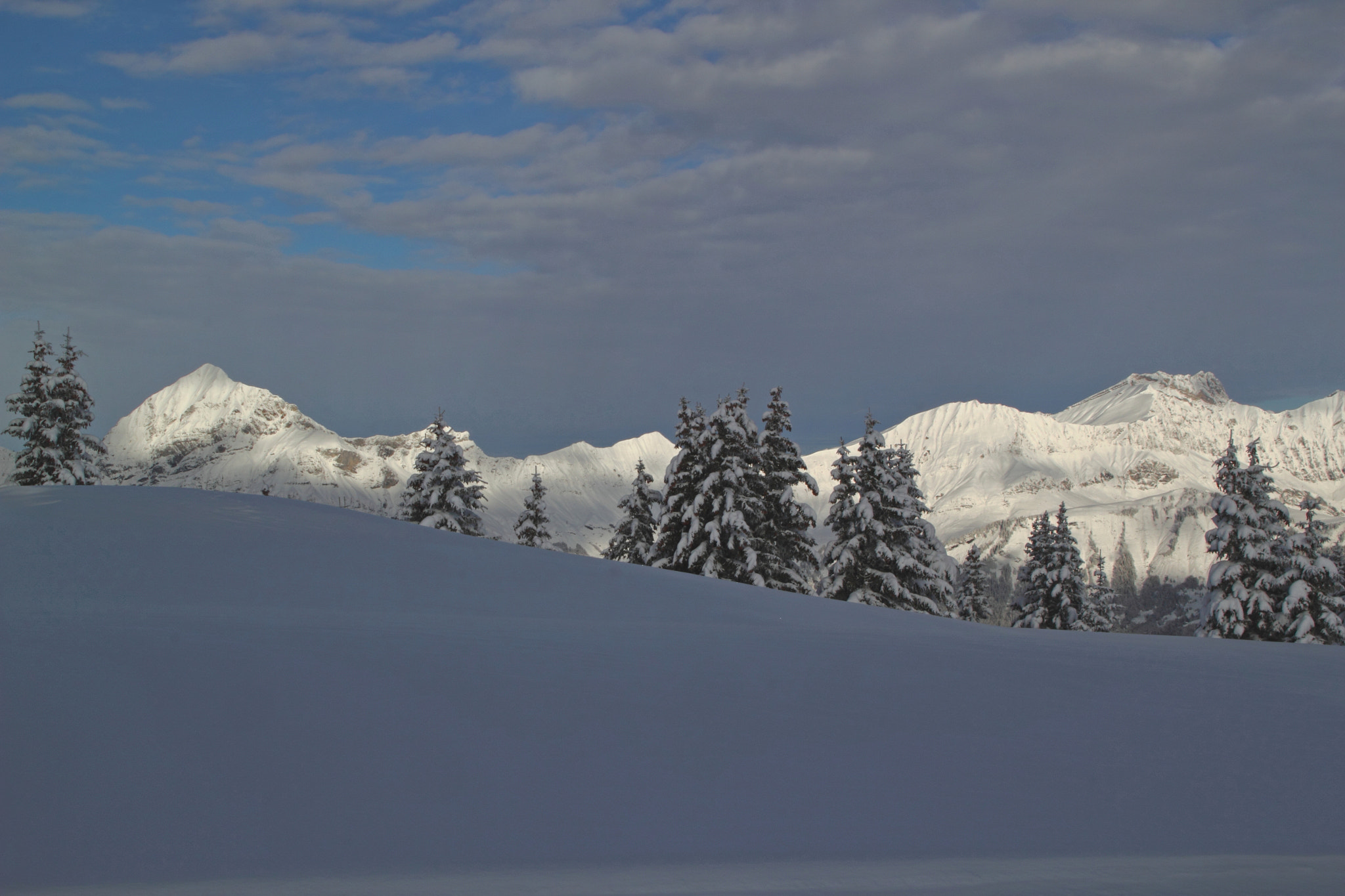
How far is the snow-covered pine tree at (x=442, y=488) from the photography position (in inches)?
1363

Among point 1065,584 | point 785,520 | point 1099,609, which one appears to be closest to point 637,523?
point 785,520

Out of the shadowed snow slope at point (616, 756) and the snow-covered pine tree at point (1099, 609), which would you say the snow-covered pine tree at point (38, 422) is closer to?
the shadowed snow slope at point (616, 756)

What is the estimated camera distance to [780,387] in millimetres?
29500

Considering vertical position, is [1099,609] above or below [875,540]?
below

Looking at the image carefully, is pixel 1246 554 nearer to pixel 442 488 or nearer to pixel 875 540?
pixel 875 540

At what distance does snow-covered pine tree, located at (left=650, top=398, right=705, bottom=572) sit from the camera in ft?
91.0

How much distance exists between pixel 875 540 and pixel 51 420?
99.7 ft

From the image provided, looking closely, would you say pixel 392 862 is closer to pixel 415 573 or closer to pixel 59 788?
Answer: pixel 59 788

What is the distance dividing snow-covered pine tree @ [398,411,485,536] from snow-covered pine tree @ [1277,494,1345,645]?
2645 cm

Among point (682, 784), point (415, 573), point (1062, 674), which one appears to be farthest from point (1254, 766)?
point (415, 573)

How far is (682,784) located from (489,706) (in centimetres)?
205

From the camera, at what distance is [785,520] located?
28484 millimetres

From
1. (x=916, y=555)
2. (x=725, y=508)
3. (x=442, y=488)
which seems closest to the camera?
(x=725, y=508)

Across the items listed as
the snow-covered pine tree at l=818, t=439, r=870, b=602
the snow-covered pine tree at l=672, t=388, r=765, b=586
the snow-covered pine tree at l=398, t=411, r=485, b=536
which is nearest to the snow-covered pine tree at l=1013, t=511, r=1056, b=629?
the snow-covered pine tree at l=818, t=439, r=870, b=602
